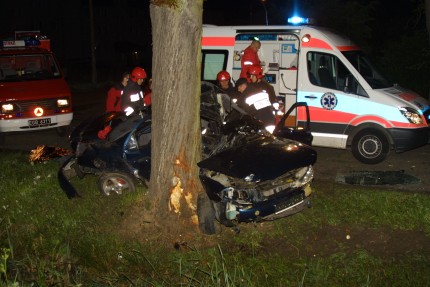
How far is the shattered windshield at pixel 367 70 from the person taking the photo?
9328 mm

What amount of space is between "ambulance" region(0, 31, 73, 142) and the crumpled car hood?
6315mm

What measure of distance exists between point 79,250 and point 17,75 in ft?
22.2

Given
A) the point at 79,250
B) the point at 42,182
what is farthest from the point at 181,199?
the point at 42,182

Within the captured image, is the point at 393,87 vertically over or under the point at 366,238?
over

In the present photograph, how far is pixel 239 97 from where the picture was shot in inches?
364

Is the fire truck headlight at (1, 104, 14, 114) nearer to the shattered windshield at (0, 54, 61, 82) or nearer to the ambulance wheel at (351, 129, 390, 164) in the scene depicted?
the shattered windshield at (0, 54, 61, 82)

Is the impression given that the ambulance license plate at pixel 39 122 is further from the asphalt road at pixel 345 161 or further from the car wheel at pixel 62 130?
the car wheel at pixel 62 130

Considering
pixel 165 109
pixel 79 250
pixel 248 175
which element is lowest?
pixel 79 250

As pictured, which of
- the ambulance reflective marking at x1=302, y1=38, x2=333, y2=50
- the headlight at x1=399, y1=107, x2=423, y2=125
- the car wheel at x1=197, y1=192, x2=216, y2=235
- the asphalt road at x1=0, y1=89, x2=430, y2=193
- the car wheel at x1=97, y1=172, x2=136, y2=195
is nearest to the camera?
the car wheel at x1=197, y1=192, x2=216, y2=235

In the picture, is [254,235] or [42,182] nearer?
[254,235]

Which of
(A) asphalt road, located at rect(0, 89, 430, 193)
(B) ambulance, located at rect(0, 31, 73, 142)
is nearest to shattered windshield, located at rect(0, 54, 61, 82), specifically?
(B) ambulance, located at rect(0, 31, 73, 142)

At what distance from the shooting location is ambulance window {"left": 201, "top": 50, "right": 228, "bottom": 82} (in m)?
10.8

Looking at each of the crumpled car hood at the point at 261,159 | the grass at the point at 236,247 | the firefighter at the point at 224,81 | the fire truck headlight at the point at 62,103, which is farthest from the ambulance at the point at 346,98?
the fire truck headlight at the point at 62,103

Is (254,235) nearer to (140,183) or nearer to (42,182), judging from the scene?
(140,183)
